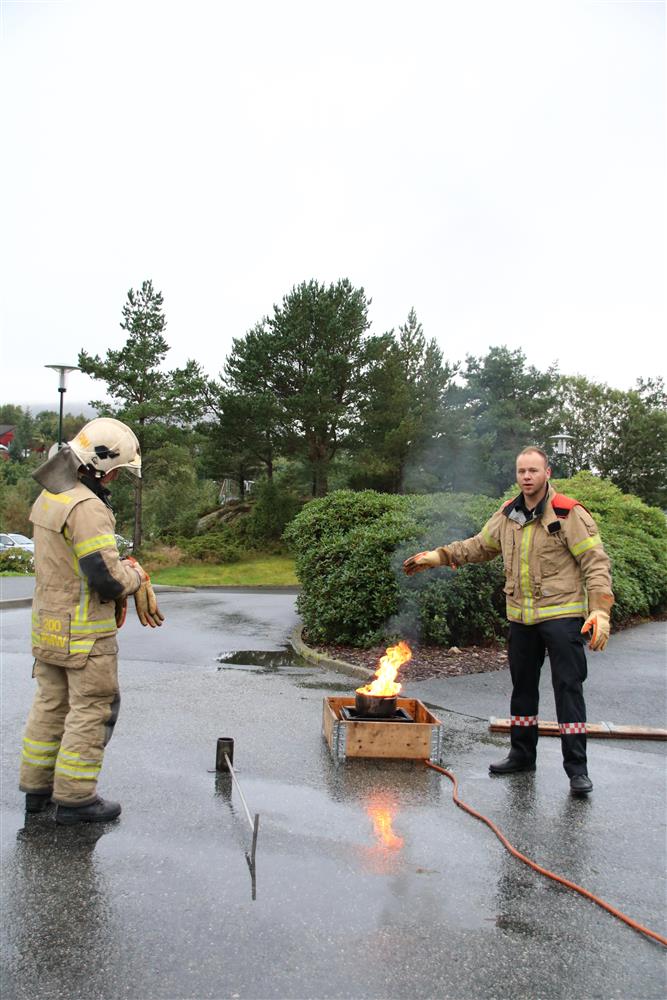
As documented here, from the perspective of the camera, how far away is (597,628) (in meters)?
4.64

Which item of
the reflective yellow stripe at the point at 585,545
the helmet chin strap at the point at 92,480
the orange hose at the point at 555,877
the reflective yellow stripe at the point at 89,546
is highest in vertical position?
the helmet chin strap at the point at 92,480

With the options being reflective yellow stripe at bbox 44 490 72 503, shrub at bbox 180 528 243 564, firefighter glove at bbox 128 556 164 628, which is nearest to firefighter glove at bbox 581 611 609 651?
firefighter glove at bbox 128 556 164 628

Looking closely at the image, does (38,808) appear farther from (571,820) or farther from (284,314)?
(284,314)

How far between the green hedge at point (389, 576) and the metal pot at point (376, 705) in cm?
320

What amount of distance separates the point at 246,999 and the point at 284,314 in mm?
37312

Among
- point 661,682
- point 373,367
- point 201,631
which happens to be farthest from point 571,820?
point 373,367

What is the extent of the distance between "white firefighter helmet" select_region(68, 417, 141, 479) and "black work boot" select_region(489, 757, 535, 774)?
3.20m

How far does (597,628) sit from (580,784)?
103 centimetres

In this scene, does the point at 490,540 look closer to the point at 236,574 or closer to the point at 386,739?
the point at 386,739

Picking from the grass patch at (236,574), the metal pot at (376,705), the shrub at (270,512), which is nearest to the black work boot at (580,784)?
the metal pot at (376,705)

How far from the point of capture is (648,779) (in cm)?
524

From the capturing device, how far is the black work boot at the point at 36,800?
4230mm

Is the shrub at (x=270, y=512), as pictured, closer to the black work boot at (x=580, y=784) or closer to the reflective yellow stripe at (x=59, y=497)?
the black work boot at (x=580, y=784)

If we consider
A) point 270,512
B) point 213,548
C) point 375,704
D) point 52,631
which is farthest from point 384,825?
point 270,512
